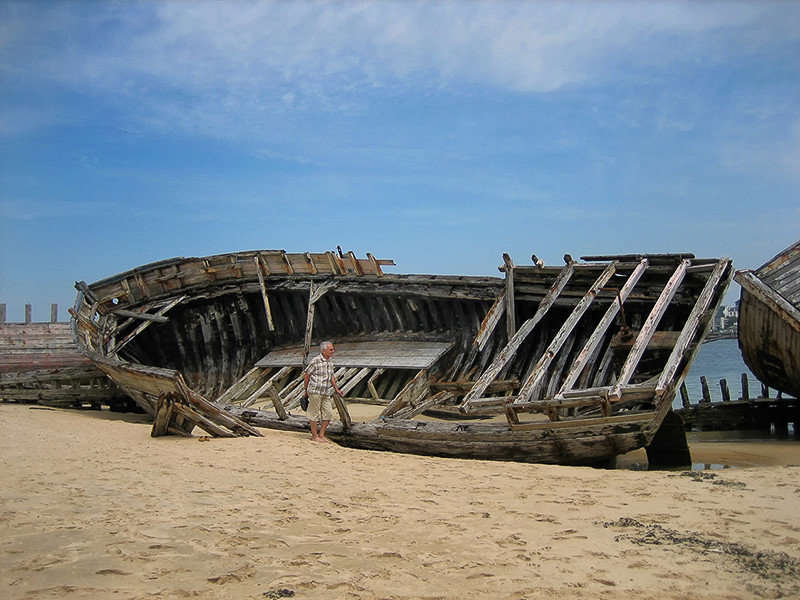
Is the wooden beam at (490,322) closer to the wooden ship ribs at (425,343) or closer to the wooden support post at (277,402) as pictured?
the wooden ship ribs at (425,343)

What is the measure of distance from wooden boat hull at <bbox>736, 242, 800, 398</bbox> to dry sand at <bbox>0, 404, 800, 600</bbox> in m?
3.92

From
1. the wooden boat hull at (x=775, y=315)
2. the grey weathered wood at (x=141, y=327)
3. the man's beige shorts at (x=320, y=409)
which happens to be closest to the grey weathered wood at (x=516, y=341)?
the man's beige shorts at (x=320, y=409)

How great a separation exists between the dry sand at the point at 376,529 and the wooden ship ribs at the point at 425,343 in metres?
0.81

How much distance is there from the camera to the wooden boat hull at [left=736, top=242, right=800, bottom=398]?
10.5 meters

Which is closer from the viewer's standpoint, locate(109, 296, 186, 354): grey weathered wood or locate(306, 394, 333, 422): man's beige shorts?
locate(306, 394, 333, 422): man's beige shorts

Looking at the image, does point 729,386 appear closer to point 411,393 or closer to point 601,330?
point 411,393

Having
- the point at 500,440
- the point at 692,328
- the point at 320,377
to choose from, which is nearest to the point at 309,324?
the point at 320,377

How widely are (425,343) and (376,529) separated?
798cm

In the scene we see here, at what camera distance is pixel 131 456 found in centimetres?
729

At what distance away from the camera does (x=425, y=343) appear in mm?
12859

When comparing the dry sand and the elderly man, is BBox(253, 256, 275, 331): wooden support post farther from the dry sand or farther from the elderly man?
the dry sand

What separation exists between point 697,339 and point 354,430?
4448 mm

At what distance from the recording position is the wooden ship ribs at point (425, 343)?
818 cm

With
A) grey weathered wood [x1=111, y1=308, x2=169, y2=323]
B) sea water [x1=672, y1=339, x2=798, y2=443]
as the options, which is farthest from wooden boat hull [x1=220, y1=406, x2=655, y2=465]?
grey weathered wood [x1=111, y1=308, x2=169, y2=323]
